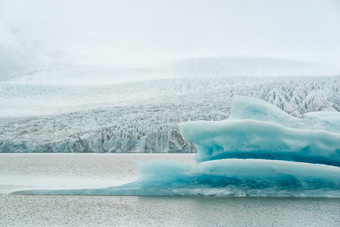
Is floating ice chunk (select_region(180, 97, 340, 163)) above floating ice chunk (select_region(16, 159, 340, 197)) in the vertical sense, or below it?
above

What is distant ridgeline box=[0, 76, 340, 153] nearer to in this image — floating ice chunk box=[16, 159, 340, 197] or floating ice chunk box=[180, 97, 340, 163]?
floating ice chunk box=[180, 97, 340, 163]

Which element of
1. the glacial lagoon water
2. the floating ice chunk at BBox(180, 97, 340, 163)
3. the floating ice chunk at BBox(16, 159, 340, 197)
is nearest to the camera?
the glacial lagoon water

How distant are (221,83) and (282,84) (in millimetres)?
6379

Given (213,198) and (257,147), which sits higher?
(257,147)

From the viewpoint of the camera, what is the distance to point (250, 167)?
6391mm

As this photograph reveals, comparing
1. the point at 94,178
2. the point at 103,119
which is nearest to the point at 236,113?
the point at 94,178

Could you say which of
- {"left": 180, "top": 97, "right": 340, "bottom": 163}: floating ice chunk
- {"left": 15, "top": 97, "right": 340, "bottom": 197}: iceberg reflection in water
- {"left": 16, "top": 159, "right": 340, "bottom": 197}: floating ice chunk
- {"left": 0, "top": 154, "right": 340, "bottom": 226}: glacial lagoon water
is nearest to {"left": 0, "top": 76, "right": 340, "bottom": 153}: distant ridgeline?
{"left": 180, "top": 97, "right": 340, "bottom": 163}: floating ice chunk

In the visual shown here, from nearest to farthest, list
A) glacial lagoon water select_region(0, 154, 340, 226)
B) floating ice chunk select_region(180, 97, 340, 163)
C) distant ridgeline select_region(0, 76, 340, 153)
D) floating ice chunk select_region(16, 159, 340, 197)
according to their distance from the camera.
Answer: glacial lagoon water select_region(0, 154, 340, 226)
floating ice chunk select_region(16, 159, 340, 197)
floating ice chunk select_region(180, 97, 340, 163)
distant ridgeline select_region(0, 76, 340, 153)

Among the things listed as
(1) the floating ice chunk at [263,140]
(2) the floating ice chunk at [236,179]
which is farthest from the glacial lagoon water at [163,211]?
(1) the floating ice chunk at [263,140]

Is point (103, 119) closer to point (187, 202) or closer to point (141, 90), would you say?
point (141, 90)

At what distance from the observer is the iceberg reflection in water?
6418 mm

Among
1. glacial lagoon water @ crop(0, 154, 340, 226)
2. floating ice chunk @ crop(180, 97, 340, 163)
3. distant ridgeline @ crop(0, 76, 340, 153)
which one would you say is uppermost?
floating ice chunk @ crop(180, 97, 340, 163)

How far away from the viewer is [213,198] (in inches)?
253

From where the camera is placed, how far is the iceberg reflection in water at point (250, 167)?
253 inches
